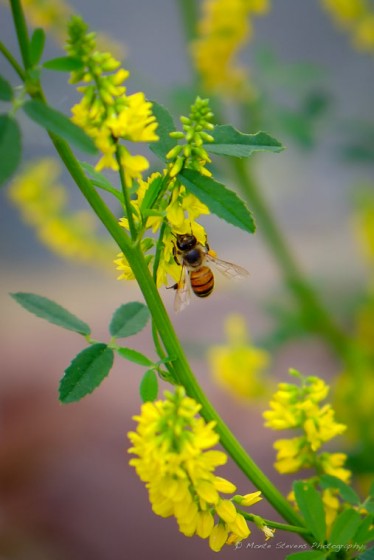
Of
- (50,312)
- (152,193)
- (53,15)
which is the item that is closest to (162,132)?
(152,193)

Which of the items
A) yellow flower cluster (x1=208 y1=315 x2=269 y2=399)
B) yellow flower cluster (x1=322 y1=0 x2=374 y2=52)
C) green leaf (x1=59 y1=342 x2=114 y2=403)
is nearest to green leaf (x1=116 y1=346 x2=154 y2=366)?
green leaf (x1=59 y1=342 x2=114 y2=403)

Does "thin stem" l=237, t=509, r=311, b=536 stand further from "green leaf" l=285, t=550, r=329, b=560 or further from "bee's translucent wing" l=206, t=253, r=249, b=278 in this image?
"bee's translucent wing" l=206, t=253, r=249, b=278

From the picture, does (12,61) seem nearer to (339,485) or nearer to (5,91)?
(5,91)

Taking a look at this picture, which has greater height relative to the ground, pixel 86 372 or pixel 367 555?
pixel 86 372

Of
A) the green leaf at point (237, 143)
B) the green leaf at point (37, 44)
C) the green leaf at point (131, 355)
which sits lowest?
the green leaf at point (131, 355)

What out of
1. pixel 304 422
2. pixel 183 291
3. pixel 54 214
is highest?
pixel 54 214

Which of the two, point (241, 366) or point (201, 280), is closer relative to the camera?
point (201, 280)

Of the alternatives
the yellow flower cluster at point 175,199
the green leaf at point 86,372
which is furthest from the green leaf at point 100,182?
the green leaf at point 86,372

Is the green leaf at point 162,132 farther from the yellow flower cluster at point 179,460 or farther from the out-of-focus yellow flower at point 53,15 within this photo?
the out-of-focus yellow flower at point 53,15
